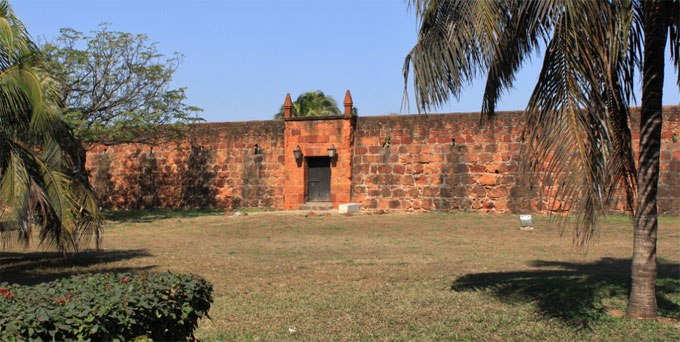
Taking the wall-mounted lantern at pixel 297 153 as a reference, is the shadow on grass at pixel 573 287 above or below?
below

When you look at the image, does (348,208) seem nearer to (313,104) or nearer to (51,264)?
(51,264)

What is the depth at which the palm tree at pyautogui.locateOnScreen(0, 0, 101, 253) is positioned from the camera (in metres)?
5.82

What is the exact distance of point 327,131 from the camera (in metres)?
16.9

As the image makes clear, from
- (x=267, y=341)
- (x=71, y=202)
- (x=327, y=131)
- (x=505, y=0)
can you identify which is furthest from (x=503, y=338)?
(x=327, y=131)

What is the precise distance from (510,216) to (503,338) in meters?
10.9

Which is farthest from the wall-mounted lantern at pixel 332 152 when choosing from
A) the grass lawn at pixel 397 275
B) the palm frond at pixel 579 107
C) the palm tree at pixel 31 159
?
the palm frond at pixel 579 107

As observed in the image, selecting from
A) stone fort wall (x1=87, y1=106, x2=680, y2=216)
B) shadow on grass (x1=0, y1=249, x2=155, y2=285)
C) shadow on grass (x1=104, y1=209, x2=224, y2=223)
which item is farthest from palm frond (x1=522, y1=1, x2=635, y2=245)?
shadow on grass (x1=104, y1=209, x2=224, y2=223)

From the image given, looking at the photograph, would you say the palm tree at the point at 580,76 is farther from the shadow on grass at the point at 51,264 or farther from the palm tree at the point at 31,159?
the shadow on grass at the point at 51,264

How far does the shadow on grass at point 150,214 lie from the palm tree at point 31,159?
362 inches

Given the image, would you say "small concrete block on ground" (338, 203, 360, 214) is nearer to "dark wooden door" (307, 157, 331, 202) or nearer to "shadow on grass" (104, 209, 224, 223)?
"dark wooden door" (307, 157, 331, 202)

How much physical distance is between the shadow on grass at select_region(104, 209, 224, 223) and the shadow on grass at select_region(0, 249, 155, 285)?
6.21 m

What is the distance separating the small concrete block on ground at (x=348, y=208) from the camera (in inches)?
629

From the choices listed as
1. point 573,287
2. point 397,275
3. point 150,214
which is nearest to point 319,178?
point 150,214

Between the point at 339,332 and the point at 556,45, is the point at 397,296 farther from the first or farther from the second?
the point at 556,45
